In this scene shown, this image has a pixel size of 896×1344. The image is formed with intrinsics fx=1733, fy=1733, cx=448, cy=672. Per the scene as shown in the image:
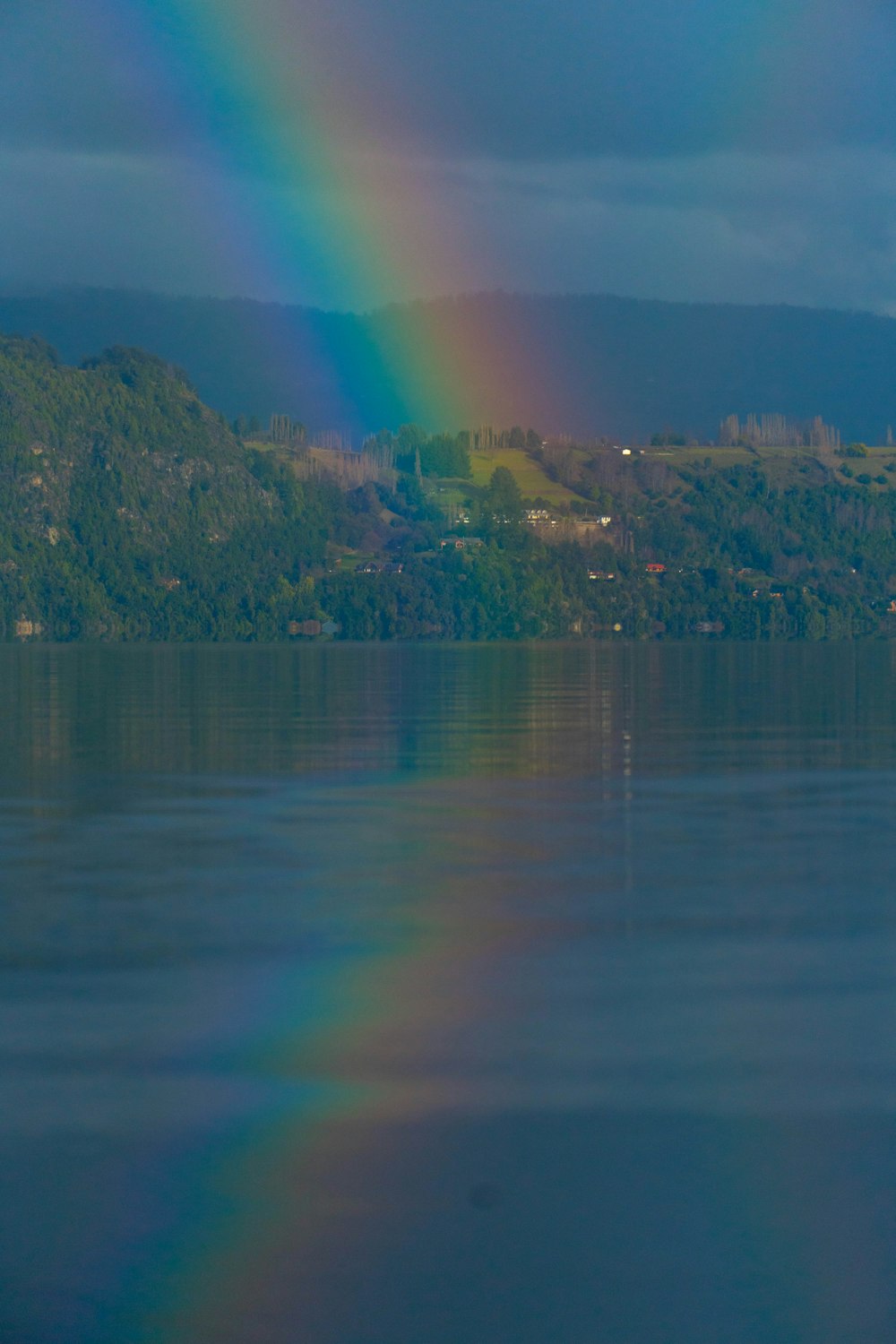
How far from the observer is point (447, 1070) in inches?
527

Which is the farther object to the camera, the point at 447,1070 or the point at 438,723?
the point at 438,723

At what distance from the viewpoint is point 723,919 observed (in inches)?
787

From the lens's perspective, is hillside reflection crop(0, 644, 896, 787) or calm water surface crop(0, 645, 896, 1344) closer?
calm water surface crop(0, 645, 896, 1344)

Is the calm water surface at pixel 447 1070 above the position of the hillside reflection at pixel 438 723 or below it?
below

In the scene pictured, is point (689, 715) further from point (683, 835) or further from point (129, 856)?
point (129, 856)

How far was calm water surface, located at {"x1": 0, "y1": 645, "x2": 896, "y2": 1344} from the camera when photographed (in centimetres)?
945

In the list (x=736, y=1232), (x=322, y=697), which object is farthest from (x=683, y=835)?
(x=322, y=697)

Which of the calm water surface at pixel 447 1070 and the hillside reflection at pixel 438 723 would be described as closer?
the calm water surface at pixel 447 1070

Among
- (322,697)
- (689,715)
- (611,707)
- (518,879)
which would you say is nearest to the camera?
(518,879)

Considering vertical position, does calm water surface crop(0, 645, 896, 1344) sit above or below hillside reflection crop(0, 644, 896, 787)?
below

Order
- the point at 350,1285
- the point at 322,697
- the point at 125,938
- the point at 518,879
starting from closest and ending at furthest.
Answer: the point at 350,1285 → the point at 125,938 → the point at 518,879 → the point at 322,697

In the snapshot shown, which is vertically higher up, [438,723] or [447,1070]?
[438,723]

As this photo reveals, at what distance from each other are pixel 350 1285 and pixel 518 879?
1370 cm

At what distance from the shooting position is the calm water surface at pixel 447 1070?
31.0 ft
